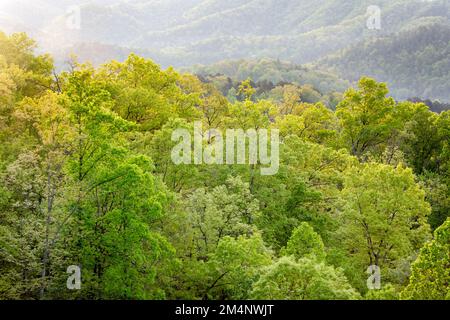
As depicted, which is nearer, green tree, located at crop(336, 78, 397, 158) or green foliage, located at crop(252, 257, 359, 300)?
green foliage, located at crop(252, 257, 359, 300)

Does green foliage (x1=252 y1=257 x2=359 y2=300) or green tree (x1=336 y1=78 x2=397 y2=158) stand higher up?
green tree (x1=336 y1=78 x2=397 y2=158)

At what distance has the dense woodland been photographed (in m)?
25.2

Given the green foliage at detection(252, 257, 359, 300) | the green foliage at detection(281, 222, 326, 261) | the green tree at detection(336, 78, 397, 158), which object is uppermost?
the green tree at detection(336, 78, 397, 158)

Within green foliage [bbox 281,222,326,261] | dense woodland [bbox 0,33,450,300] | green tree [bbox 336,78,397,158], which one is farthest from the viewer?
green tree [bbox 336,78,397,158]

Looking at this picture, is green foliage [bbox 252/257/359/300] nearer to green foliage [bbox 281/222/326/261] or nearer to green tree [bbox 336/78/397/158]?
green foliage [bbox 281/222/326/261]

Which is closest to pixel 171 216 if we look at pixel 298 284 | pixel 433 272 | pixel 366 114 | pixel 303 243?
pixel 303 243

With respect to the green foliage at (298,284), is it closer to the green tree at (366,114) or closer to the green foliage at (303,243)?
the green foliage at (303,243)

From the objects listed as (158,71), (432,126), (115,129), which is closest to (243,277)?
(115,129)

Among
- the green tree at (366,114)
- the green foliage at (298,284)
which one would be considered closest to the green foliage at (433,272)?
the green foliage at (298,284)

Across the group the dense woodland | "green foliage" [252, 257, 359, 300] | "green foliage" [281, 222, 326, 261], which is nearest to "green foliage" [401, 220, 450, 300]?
the dense woodland

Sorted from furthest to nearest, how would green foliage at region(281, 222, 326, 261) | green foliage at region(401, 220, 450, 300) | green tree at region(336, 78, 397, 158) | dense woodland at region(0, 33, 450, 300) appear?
green tree at region(336, 78, 397, 158), green foliage at region(281, 222, 326, 261), dense woodland at region(0, 33, 450, 300), green foliage at region(401, 220, 450, 300)

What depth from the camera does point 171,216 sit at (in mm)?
29109

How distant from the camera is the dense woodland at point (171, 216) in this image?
2520cm

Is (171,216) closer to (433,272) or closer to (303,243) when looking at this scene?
(303,243)
